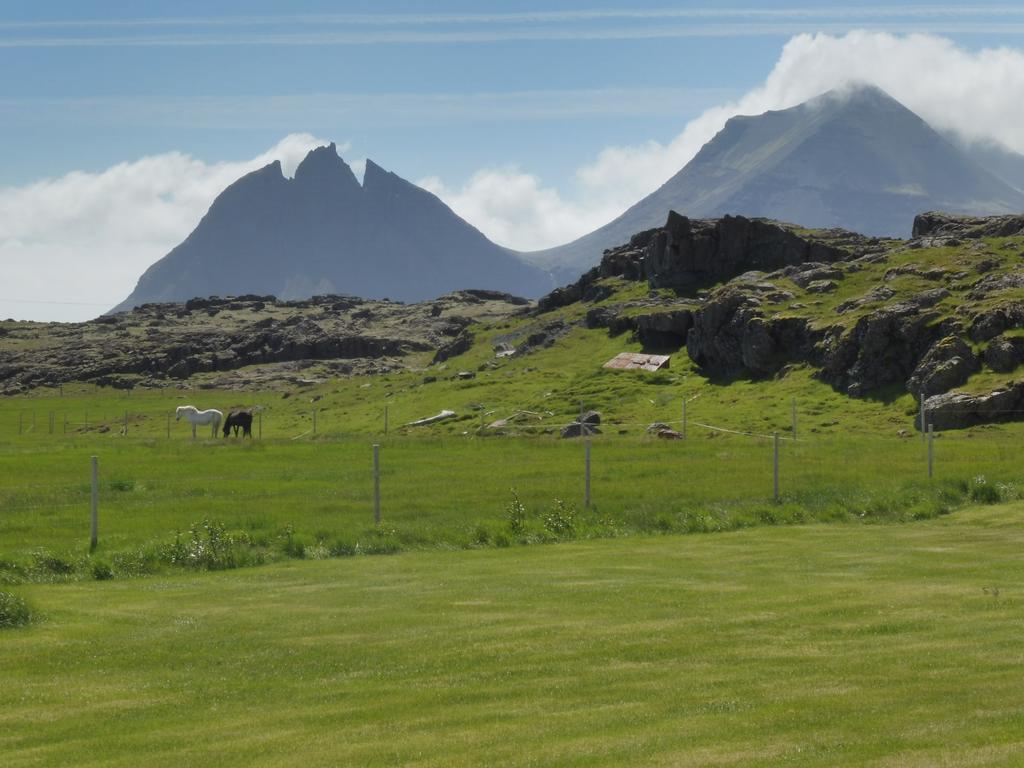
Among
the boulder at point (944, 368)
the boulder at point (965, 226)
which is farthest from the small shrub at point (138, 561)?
the boulder at point (965, 226)

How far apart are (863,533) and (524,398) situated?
245ft

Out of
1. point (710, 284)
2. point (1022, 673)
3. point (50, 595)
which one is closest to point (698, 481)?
point (50, 595)

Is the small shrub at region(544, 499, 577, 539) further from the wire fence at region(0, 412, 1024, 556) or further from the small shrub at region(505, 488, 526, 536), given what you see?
the wire fence at region(0, 412, 1024, 556)

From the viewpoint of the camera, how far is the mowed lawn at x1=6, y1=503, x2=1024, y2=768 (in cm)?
1309

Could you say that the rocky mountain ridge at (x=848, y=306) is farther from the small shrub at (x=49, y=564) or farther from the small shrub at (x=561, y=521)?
the small shrub at (x=49, y=564)

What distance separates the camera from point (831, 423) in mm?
79000

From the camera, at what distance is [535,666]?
55.3 ft

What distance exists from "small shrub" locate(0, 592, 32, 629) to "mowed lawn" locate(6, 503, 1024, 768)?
47 centimetres

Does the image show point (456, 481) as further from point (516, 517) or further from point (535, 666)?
point (535, 666)

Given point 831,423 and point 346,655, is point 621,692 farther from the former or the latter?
point 831,423

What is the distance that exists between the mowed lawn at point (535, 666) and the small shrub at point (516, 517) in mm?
6056

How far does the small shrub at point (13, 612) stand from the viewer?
20.2m

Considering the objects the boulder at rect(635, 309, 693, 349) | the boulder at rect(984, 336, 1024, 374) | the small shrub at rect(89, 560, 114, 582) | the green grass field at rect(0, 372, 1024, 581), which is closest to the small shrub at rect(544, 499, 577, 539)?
the green grass field at rect(0, 372, 1024, 581)

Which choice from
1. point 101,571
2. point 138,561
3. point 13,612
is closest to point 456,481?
point 138,561
